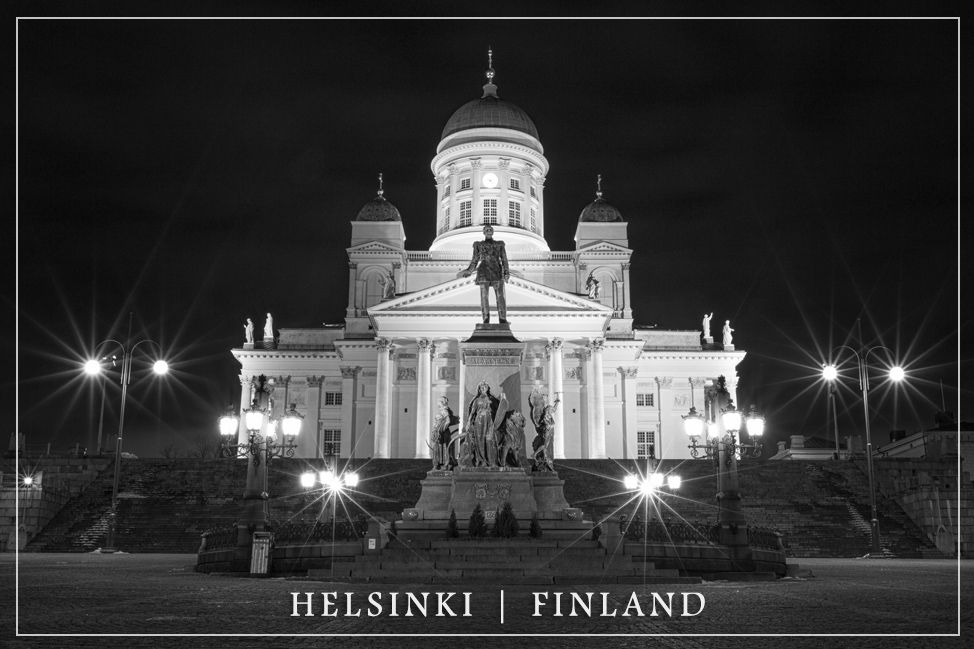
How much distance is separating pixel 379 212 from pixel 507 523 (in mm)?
64311

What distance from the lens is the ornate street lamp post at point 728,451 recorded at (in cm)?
2159

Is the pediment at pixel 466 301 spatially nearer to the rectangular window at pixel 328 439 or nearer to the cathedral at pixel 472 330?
the cathedral at pixel 472 330

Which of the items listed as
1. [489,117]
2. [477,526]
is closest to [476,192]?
[489,117]

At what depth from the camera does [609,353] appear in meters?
72.4

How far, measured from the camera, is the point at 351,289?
262 feet

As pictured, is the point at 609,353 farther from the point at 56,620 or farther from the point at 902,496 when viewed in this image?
the point at 56,620

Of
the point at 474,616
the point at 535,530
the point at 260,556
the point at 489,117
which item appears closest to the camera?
the point at 474,616

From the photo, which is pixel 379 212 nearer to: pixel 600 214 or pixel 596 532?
pixel 600 214

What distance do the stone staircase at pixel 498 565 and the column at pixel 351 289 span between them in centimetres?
5979

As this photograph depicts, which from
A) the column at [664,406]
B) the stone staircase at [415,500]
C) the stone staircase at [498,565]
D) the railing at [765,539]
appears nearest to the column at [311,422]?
the stone staircase at [415,500]

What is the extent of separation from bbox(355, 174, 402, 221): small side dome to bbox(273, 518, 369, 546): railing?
202 ft

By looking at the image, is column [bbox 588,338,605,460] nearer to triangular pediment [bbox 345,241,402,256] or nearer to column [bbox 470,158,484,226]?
column [bbox 470,158,484,226]

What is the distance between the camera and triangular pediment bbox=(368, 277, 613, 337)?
217 feet

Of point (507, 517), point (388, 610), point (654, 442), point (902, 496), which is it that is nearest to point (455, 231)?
point (654, 442)
